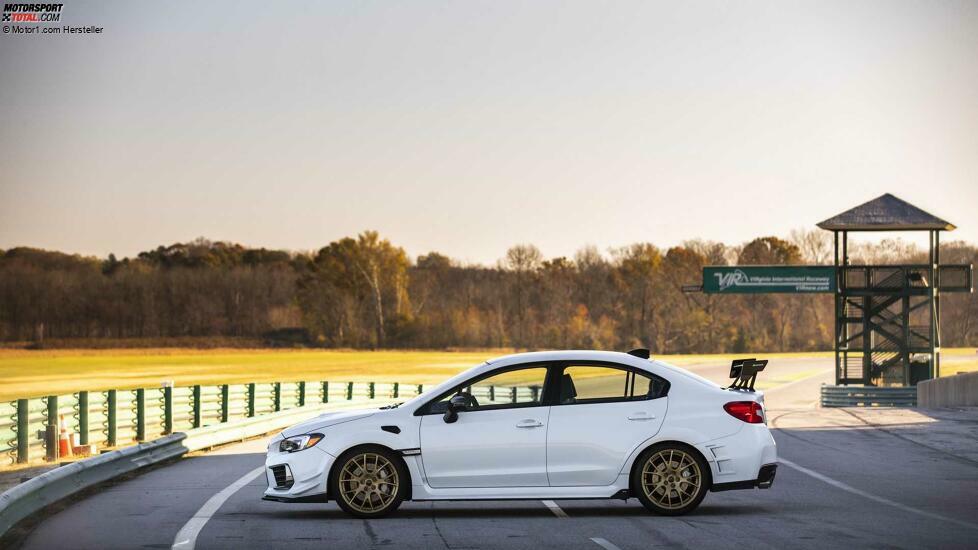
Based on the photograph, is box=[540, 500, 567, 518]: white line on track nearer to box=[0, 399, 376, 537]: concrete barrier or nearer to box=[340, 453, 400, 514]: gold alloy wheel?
box=[340, 453, 400, 514]: gold alloy wheel

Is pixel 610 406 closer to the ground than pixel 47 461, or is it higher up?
higher up

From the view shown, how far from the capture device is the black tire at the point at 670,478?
12.3m

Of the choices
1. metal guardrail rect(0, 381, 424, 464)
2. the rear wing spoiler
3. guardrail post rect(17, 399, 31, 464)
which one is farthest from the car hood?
guardrail post rect(17, 399, 31, 464)

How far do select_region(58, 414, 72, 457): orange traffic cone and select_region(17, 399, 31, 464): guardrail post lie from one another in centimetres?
109

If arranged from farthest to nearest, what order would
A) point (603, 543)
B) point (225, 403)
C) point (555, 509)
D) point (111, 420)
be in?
1. point (225, 403)
2. point (111, 420)
3. point (555, 509)
4. point (603, 543)

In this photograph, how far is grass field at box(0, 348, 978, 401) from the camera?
73438 millimetres

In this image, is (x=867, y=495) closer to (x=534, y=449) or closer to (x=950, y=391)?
(x=534, y=449)

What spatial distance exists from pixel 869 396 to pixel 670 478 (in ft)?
128

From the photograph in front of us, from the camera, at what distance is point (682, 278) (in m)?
147

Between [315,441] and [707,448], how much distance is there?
3.77 metres

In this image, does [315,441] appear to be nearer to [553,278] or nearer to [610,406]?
[610,406]

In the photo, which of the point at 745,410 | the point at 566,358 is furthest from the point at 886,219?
the point at 566,358

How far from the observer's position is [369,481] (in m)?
12.3

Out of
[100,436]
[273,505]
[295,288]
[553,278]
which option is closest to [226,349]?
[295,288]
